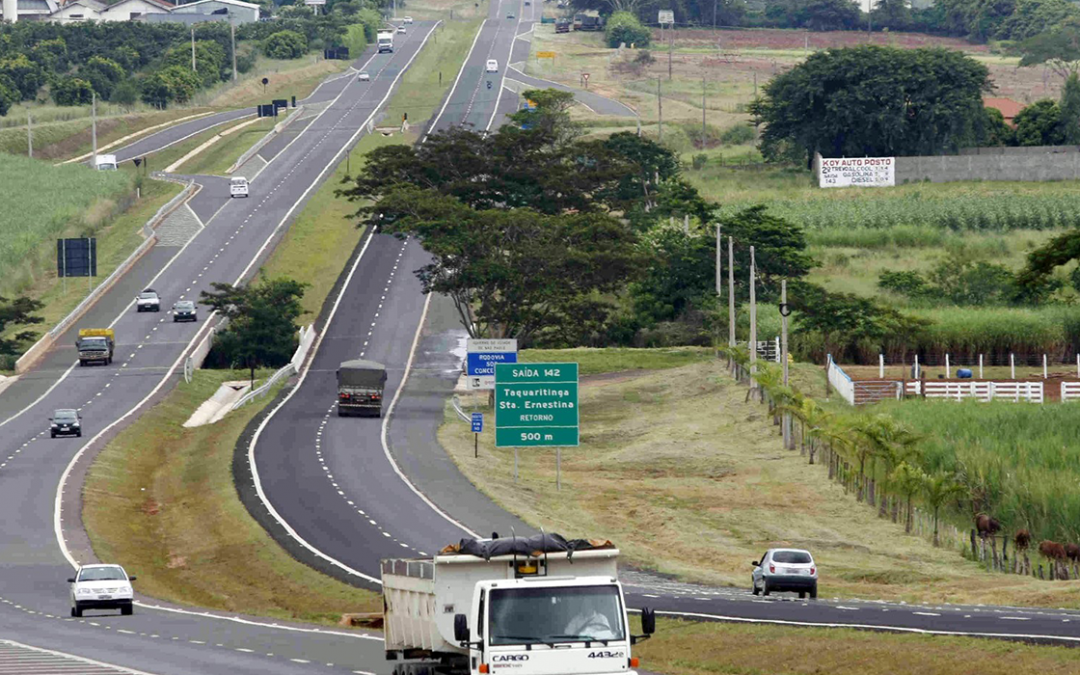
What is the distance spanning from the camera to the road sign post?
77125mm

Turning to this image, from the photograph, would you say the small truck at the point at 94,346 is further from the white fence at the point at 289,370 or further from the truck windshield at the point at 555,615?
the truck windshield at the point at 555,615

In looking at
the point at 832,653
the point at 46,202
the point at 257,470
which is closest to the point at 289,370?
the point at 257,470

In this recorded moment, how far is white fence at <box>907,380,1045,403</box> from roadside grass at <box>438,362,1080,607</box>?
8.40 meters

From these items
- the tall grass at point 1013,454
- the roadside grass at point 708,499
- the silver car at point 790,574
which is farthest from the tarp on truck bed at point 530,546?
the tall grass at point 1013,454

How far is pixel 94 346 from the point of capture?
119125 mm

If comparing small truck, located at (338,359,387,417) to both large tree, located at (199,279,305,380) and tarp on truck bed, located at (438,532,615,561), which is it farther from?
tarp on truck bed, located at (438,532,615,561)

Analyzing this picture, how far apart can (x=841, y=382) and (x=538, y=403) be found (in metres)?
33.8

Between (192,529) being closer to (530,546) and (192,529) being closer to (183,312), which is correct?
(530,546)

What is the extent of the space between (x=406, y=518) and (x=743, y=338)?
57697 mm

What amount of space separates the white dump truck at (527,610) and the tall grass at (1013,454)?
39.6 meters

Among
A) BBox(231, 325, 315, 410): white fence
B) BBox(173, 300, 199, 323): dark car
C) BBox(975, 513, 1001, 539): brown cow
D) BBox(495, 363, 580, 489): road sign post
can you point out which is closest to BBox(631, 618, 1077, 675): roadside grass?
BBox(975, 513, 1001, 539): brown cow

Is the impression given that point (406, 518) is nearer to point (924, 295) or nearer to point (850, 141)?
point (924, 295)

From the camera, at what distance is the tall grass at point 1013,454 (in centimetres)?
6662

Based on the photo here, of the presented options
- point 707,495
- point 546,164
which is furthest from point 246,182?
point 707,495
